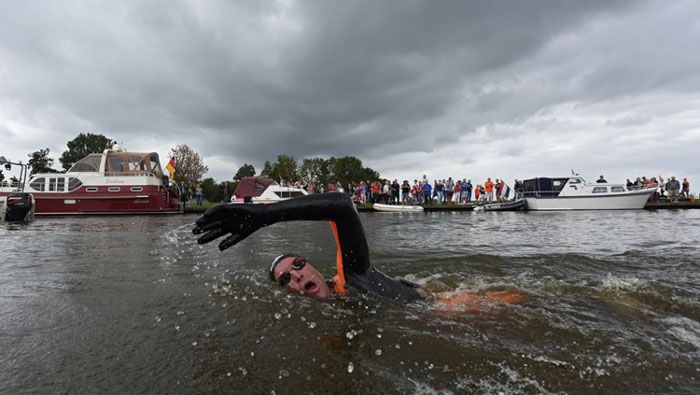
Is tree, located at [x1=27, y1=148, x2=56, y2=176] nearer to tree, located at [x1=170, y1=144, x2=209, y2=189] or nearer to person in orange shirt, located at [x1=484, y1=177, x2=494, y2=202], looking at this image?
tree, located at [x1=170, y1=144, x2=209, y2=189]

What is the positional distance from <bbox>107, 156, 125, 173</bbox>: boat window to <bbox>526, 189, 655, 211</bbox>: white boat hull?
26960 mm

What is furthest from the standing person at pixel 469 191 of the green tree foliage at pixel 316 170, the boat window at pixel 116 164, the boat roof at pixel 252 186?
the green tree foliage at pixel 316 170

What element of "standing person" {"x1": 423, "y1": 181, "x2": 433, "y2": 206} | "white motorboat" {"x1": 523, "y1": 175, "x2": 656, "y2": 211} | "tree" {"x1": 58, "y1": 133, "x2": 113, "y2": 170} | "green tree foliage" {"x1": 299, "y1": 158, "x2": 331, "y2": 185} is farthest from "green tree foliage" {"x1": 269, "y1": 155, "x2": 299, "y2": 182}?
"white motorboat" {"x1": 523, "y1": 175, "x2": 656, "y2": 211}

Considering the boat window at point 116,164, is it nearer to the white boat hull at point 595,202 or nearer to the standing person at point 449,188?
the standing person at point 449,188

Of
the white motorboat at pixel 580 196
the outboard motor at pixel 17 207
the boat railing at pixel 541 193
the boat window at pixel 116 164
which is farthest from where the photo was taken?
the boat railing at pixel 541 193

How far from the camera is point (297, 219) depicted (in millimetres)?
2887

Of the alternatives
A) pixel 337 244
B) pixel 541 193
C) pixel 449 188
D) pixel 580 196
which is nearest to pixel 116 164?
pixel 449 188

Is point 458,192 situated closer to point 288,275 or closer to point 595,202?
point 595,202

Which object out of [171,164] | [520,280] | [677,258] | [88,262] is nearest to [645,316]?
[520,280]

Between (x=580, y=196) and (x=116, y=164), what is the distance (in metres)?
30.3

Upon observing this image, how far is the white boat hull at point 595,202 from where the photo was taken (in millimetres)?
22312

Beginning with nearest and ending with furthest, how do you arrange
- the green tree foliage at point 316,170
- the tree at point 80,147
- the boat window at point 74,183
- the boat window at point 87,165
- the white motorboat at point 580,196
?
the boat window at point 74,183
the boat window at point 87,165
the white motorboat at point 580,196
the tree at point 80,147
the green tree foliage at point 316,170

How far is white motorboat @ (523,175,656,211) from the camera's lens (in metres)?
22.5

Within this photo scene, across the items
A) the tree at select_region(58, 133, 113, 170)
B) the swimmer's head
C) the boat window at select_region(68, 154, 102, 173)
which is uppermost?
the tree at select_region(58, 133, 113, 170)
